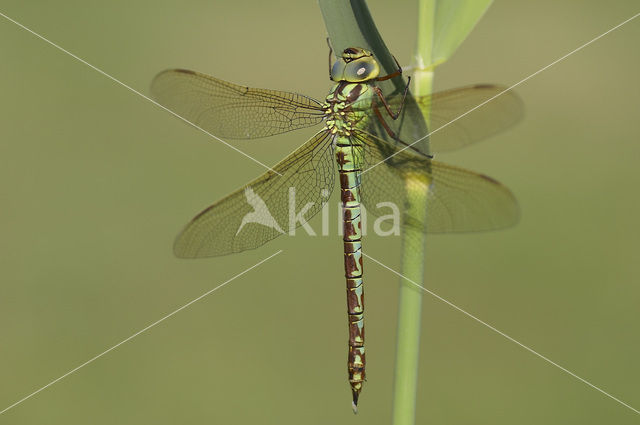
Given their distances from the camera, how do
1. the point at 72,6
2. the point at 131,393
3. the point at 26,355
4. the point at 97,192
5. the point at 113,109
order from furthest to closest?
the point at 72,6 → the point at 113,109 → the point at 97,192 → the point at 26,355 → the point at 131,393

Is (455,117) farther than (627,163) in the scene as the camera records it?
No

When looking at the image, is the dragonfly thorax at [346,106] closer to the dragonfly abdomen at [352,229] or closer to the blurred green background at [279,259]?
the dragonfly abdomen at [352,229]

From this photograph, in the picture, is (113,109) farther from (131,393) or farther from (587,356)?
(587,356)

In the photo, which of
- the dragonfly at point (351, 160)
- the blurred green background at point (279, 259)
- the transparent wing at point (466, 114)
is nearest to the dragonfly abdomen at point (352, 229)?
the dragonfly at point (351, 160)

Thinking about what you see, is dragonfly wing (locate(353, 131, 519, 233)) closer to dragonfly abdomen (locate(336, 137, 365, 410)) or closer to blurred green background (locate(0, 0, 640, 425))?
dragonfly abdomen (locate(336, 137, 365, 410))

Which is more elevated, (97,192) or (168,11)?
(168,11)

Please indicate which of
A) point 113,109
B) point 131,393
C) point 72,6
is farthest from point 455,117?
point 72,6

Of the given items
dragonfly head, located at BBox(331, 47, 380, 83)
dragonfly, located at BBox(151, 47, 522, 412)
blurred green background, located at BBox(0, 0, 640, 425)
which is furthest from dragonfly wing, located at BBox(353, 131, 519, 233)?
blurred green background, located at BBox(0, 0, 640, 425)
